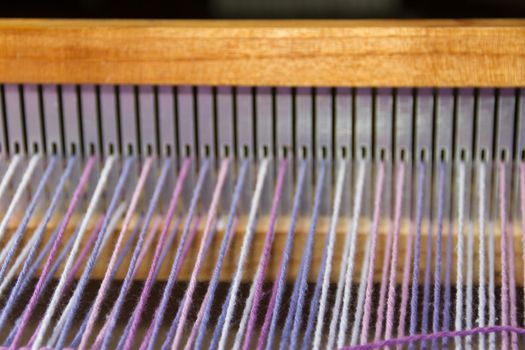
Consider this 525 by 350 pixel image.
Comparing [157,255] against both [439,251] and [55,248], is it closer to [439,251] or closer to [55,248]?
[55,248]

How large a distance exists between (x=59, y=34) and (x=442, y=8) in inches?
18.1

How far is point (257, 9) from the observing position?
105cm

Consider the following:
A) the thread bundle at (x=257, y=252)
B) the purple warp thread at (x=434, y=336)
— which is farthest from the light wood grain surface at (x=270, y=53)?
the purple warp thread at (x=434, y=336)

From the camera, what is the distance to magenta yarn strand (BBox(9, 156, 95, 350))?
677mm

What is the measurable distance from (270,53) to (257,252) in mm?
189

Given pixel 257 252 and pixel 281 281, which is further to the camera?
pixel 257 252

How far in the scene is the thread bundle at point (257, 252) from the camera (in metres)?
0.70

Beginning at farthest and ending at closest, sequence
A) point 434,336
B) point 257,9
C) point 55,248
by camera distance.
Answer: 1. point 257,9
2. point 55,248
3. point 434,336

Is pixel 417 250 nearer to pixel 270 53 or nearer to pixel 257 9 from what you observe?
pixel 270 53

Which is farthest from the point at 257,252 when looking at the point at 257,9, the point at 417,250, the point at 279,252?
the point at 257,9

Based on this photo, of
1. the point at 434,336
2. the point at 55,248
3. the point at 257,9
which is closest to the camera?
the point at 434,336

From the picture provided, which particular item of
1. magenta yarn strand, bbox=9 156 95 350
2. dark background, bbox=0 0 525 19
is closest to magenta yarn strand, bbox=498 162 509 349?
dark background, bbox=0 0 525 19

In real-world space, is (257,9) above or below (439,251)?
above

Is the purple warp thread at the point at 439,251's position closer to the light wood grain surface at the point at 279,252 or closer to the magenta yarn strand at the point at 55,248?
the light wood grain surface at the point at 279,252
